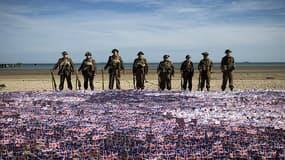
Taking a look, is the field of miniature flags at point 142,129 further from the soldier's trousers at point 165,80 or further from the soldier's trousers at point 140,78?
the soldier's trousers at point 140,78

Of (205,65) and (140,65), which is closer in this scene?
(205,65)

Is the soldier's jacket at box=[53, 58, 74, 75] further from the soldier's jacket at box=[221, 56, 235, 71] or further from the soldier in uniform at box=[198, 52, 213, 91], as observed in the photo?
the soldier's jacket at box=[221, 56, 235, 71]

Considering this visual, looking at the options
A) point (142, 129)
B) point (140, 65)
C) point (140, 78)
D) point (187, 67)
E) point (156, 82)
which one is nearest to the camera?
point (142, 129)

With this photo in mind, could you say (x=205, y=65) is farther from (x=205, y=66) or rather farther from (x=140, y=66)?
(x=140, y=66)

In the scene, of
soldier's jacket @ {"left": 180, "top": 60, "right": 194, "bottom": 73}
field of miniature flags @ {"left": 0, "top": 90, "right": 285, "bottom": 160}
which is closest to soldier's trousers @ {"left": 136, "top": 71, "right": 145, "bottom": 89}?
soldier's jacket @ {"left": 180, "top": 60, "right": 194, "bottom": 73}

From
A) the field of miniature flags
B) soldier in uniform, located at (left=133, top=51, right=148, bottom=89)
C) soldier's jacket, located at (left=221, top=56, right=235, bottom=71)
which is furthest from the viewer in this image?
soldier in uniform, located at (left=133, top=51, right=148, bottom=89)

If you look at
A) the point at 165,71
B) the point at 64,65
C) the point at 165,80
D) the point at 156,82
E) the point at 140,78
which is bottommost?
the point at 156,82

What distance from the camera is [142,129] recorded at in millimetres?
9000

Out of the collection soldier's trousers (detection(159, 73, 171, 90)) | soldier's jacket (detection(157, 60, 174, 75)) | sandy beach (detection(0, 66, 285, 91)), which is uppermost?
soldier's jacket (detection(157, 60, 174, 75))

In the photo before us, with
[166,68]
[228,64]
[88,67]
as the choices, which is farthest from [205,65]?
[88,67]

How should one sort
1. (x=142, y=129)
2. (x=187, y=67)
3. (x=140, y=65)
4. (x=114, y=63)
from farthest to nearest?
(x=114, y=63) < (x=140, y=65) < (x=187, y=67) < (x=142, y=129)

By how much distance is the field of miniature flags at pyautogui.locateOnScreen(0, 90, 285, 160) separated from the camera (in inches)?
287

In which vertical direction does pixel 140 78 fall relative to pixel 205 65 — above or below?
below

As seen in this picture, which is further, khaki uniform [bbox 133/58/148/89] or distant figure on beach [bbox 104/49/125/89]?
distant figure on beach [bbox 104/49/125/89]
